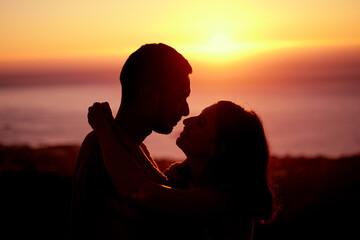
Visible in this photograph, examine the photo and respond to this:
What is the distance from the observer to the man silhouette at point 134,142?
12.9 feet

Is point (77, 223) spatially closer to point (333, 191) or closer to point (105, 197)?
point (105, 197)

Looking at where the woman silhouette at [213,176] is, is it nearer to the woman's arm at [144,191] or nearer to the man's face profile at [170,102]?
the woman's arm at [144,191]

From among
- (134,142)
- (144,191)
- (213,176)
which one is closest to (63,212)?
(134,142)

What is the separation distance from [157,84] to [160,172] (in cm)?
77

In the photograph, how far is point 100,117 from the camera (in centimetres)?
410

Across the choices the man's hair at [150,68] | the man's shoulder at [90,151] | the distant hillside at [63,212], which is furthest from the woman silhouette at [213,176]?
the distant hillside at [63,212]

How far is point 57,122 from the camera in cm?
4512

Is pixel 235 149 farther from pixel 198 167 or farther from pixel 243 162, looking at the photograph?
pixel 198 167

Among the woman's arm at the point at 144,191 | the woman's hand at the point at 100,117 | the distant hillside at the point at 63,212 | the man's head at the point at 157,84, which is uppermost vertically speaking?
the man's head at the point at 157,84

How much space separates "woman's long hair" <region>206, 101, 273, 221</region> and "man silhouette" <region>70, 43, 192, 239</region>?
482mm

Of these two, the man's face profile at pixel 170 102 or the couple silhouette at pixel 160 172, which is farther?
the man's face profile at pixel 170 102

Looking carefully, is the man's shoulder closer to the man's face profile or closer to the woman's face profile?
the man's face profile

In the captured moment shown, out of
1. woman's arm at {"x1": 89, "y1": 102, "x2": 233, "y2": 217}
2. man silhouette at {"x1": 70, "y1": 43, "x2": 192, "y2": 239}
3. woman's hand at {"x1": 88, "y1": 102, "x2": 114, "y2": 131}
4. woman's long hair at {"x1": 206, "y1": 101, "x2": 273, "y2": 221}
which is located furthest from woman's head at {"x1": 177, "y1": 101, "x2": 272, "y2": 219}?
woman's hand at {"x1": 88, "y1": 102, "x2": 114, "y2": 131}

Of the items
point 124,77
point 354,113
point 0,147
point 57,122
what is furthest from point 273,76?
point 124,77
